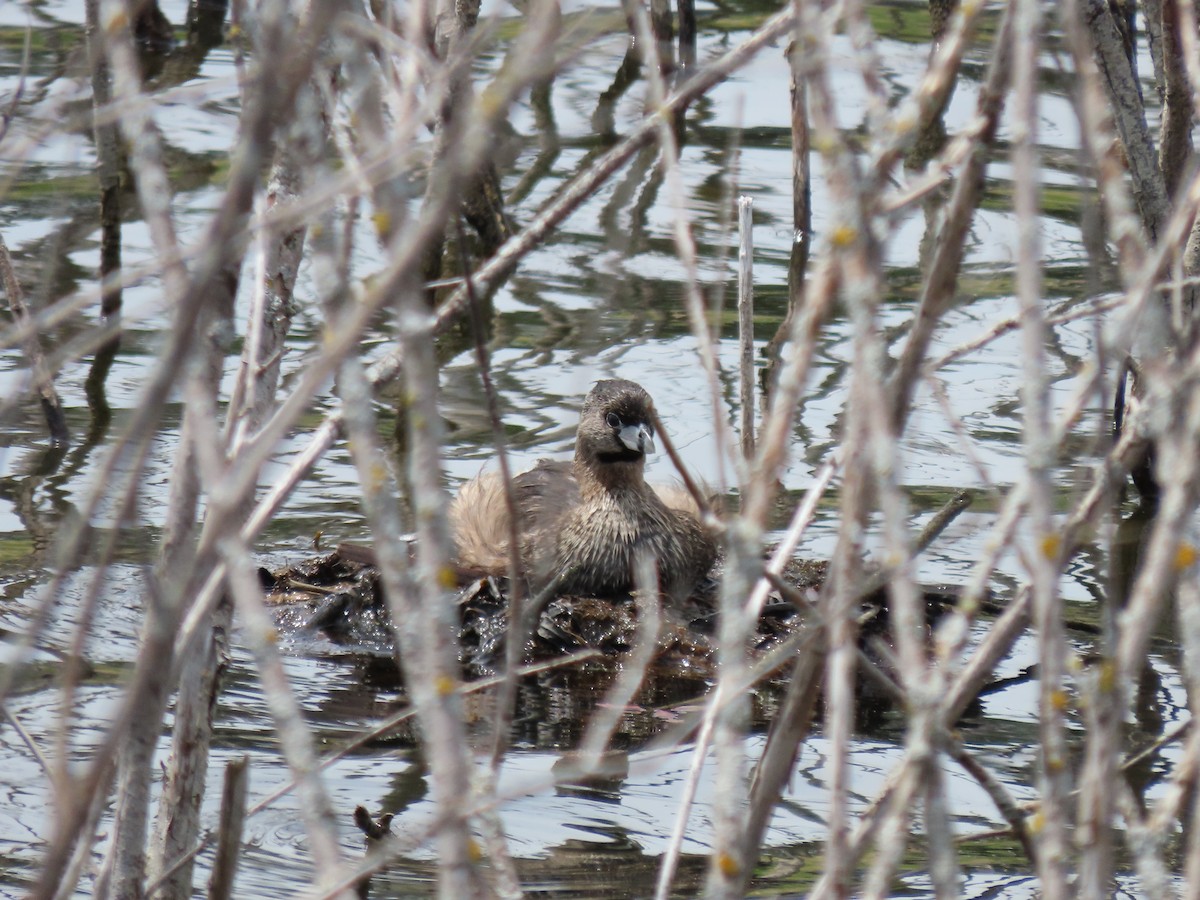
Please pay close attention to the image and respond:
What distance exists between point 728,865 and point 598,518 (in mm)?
4706

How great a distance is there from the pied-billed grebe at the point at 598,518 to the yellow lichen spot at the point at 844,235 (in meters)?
4.57

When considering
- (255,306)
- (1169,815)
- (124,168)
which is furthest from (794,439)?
(1169,815)

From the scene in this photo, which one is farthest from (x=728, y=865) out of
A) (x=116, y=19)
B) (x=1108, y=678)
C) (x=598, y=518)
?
(x=598, y=518)

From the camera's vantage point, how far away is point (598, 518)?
6.78 meters

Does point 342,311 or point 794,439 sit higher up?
point 342,311

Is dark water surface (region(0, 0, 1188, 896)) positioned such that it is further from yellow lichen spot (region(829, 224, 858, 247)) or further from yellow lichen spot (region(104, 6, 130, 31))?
yellow lichen spot (region(829, 224, 858, 247))

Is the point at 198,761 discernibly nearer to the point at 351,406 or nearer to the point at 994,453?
the point at 351,406

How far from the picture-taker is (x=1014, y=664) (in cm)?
600

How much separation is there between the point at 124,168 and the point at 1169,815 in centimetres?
841


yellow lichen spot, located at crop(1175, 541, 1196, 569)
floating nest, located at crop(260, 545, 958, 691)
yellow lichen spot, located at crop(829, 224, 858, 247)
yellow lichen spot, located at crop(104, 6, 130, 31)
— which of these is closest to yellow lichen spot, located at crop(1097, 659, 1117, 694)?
yellow lichen spot, located at crop(1175, 541, 1196, 569)

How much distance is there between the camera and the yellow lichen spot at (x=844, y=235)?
1889 millimetres

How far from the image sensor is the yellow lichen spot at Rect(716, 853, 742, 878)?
2.07m

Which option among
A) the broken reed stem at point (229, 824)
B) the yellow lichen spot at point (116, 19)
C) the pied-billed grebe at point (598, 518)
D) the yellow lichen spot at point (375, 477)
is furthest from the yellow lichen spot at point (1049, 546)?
the pied-billed grebe at point (598, 518)

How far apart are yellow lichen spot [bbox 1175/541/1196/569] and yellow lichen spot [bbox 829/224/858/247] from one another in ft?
1.73
